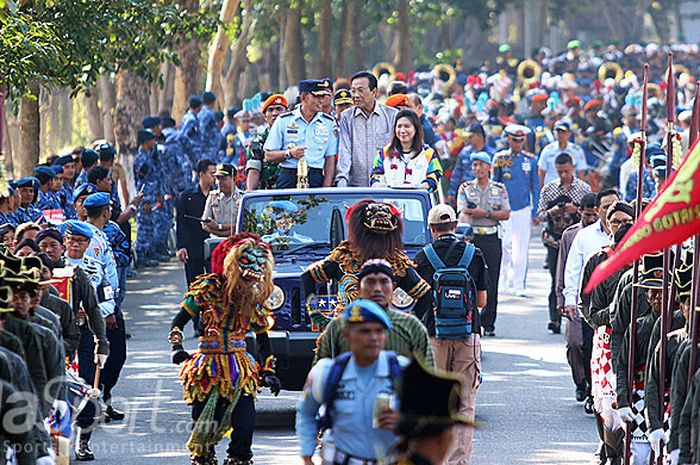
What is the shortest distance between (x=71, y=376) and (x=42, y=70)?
17.8 ft

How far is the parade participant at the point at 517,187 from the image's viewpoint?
70.8 feet

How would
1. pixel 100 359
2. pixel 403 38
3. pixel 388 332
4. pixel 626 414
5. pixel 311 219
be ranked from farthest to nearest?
pixel 403 38 → pixel 311 219 → pixel 100 359 → pixel 626 414 → pixel 388 332

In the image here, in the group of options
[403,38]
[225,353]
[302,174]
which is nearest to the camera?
[225,353]

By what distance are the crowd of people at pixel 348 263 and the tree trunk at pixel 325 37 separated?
1610 centimetres

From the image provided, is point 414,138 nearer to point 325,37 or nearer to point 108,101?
point 108,101

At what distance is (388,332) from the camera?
8648 millimetres

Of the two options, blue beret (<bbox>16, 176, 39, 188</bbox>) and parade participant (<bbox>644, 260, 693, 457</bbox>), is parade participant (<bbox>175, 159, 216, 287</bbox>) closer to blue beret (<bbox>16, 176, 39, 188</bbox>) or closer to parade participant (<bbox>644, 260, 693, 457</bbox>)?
blue beret (<bbox>16, 176, 39, 188</bbox>)

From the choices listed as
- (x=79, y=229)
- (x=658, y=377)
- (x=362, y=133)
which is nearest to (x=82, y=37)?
(x=362, y=133)

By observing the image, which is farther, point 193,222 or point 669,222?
point 193,222

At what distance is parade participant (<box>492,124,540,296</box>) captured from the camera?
2158 centimetres

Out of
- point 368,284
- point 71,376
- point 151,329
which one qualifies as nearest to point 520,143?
point 151,329

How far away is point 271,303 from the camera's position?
13039mm

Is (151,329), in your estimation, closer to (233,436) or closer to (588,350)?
(588,350)

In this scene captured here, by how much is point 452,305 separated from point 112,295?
117 inches
